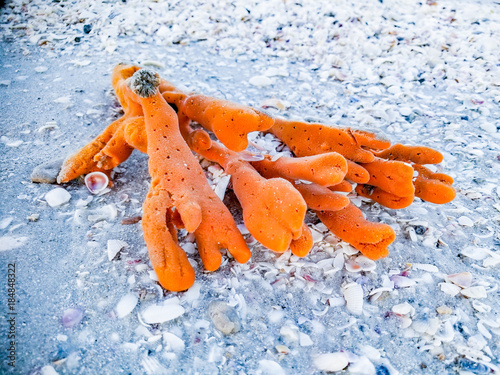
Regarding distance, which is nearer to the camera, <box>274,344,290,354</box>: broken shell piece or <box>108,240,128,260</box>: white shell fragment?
<box>274,344,290,354</box>: broken shell piece

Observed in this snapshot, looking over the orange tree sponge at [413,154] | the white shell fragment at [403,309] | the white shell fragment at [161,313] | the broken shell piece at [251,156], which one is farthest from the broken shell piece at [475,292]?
the white shell fragment at [161,313]

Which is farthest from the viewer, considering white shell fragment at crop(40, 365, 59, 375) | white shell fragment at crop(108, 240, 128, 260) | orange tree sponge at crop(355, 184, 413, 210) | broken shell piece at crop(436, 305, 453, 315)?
orange tree sponge at crop(355, 184, 413, 210)

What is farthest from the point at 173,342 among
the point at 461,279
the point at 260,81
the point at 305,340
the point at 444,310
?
the point at 260,81

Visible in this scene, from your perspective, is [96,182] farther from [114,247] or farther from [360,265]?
[360,265]

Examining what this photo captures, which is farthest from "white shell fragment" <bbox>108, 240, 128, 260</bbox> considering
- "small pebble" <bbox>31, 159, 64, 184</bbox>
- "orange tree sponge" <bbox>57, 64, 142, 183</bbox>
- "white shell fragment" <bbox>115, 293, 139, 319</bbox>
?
"small pebble" <bbox>31, 159, 64, 184</bbox>

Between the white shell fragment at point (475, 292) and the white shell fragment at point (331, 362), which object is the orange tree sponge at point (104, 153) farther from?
the white shell fragment at point (475, 292)

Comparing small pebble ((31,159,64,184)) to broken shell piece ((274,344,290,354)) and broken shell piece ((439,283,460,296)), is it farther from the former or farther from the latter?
broken shell piece ((439,283,460,296))

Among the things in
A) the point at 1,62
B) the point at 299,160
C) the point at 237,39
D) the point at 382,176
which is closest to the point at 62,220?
the point at 299,160
